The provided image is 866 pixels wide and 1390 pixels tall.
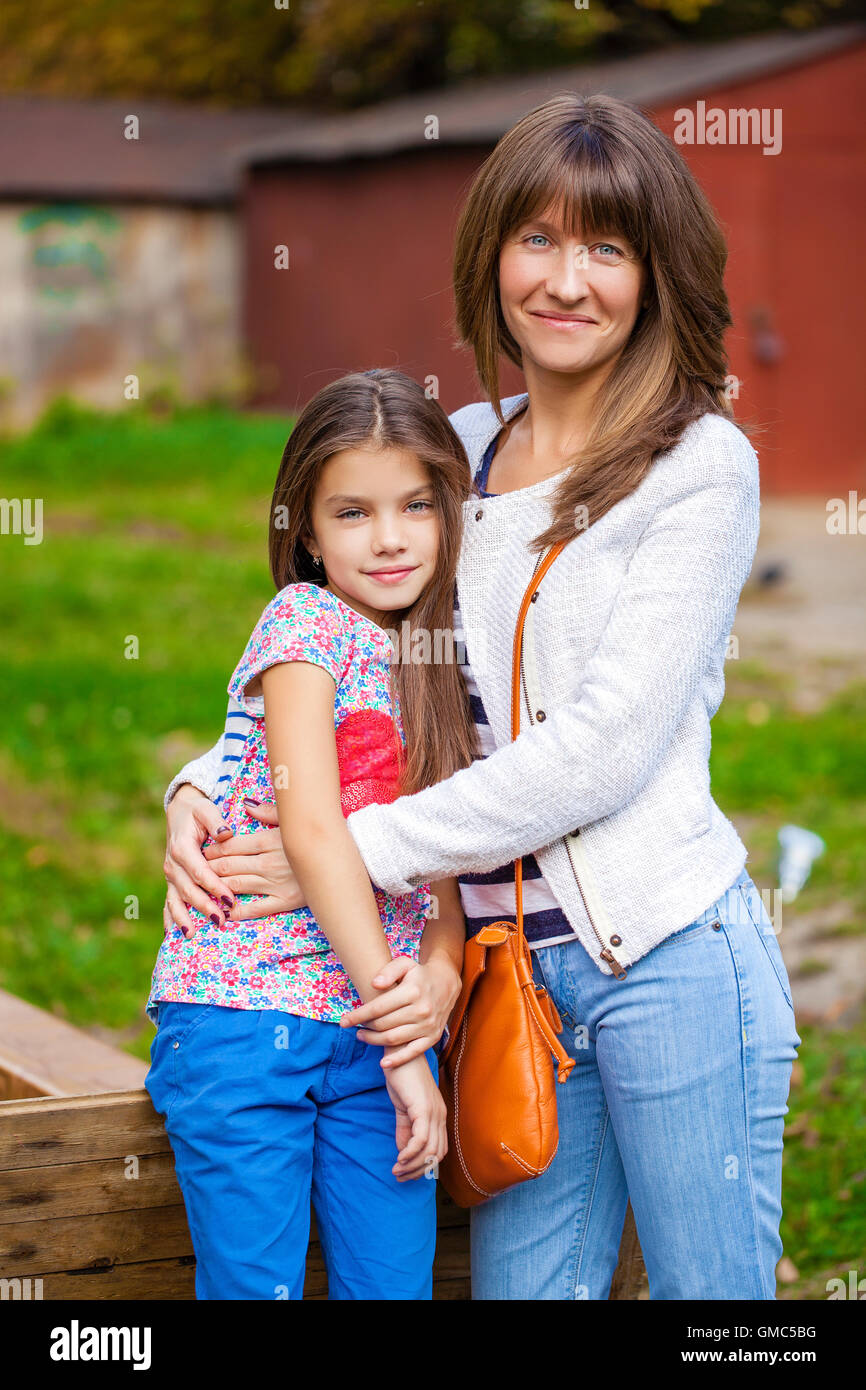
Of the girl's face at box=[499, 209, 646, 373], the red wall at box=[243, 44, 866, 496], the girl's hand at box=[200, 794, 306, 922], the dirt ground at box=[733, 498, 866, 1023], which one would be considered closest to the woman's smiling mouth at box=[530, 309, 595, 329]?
the girl's face at box=[499, 209, 646, 373]

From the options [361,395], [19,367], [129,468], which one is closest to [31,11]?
[19,367]

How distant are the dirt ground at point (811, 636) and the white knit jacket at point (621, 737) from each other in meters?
2.65

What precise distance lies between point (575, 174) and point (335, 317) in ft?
47.4

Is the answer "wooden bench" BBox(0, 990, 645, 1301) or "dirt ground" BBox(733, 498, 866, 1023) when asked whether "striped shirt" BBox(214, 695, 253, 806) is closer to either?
"wooden bench" BBox(0, 990, 645, 1301)

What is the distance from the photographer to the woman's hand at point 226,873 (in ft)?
6.31

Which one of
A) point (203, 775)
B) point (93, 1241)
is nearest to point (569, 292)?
point (203, 775)

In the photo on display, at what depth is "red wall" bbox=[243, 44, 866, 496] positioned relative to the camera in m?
13.2

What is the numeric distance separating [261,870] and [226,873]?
0.18 feet

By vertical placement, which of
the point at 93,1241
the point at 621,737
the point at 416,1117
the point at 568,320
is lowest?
the point at 93,1241

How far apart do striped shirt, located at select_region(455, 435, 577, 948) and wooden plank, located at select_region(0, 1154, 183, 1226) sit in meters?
0.55

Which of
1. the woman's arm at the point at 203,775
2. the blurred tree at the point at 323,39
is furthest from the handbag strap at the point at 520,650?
the blurred tree at the point at 323,39

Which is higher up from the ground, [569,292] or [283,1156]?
[569,292]

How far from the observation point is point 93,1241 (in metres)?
2.04

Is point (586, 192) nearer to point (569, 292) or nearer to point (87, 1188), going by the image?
point (569, 292)
